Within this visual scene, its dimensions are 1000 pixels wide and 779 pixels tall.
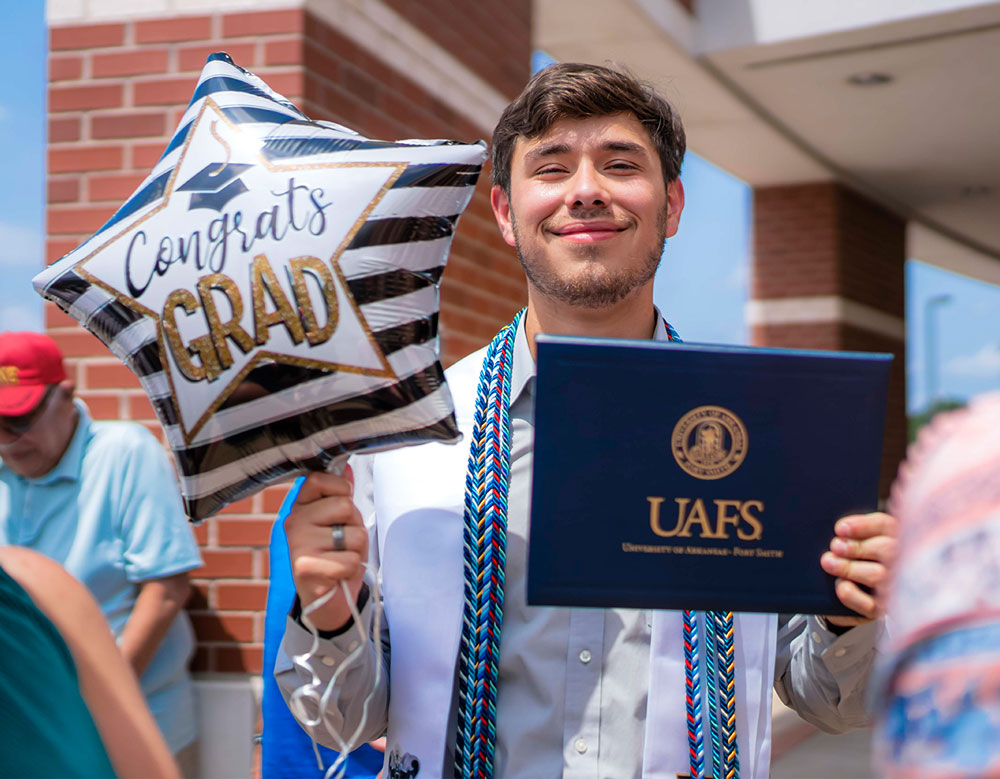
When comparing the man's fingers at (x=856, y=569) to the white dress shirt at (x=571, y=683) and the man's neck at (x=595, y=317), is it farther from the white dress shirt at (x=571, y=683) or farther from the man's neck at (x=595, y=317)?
the man's neck at (x=595, y=317)

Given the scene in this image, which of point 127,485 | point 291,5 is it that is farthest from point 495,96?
point 127,485

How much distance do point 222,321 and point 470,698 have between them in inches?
27.1

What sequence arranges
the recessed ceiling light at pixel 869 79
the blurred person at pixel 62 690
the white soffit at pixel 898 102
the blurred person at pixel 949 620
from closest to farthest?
the blurred person at pixel 949 620, the blurred person at pixel 62 690, the white soffit at pixel 898 102, the recessed ceiling light at pixel 869 79

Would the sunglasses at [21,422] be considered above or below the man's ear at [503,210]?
below

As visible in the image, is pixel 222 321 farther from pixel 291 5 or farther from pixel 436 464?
pixel 291 5

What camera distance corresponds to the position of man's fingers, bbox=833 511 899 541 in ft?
3.90

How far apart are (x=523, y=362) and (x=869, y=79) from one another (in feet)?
22.3

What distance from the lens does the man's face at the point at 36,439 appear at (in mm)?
2832

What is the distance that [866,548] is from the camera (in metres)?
1.19

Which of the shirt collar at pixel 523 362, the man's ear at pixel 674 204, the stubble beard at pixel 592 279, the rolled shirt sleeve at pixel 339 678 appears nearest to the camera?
the rolled shirt sleeve at pixel 339 678

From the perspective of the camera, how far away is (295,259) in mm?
1135

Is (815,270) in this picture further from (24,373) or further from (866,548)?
(866,548)

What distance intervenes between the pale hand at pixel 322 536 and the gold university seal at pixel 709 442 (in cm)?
42

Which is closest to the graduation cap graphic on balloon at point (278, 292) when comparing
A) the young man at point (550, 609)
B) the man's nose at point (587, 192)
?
the young man at point (550, 609)
